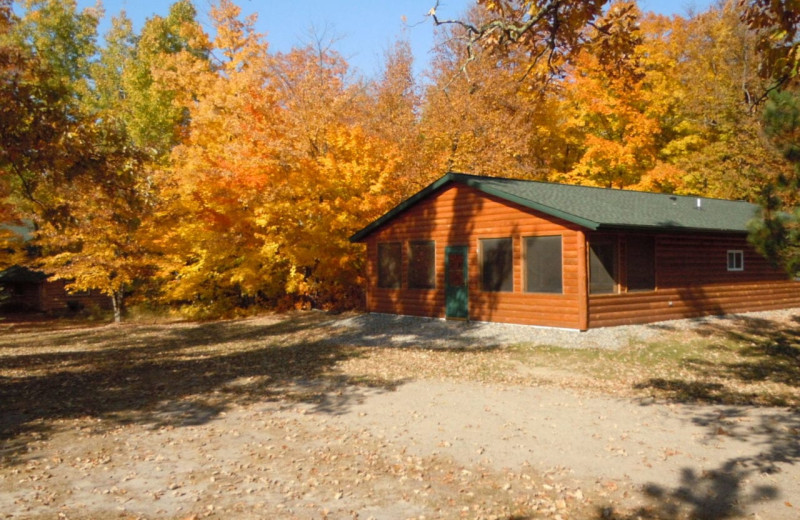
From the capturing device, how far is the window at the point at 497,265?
18844 mm

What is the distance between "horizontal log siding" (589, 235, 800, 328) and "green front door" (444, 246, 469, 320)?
4.28 metres

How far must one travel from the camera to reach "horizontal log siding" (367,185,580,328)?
57.0 ft

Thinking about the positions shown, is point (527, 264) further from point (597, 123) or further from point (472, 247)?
point (597, 123)

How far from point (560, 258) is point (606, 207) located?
283 centimetres

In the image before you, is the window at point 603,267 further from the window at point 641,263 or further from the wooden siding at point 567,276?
the window at point 641,263

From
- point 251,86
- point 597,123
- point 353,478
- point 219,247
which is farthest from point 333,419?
point 597,123

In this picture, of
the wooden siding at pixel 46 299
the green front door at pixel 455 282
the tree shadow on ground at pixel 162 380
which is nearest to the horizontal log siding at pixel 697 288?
the green front door at pixel 455 282

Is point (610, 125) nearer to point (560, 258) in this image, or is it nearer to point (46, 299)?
point (560, 258)

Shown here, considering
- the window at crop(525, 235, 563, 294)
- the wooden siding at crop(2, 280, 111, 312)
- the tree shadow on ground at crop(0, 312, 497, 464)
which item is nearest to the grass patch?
the window at crop(525, 235, 563, 294)

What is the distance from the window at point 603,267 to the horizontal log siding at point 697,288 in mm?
268

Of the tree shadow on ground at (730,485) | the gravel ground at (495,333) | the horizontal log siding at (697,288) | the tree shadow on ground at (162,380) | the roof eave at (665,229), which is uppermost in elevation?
the roof eave at (665,229)

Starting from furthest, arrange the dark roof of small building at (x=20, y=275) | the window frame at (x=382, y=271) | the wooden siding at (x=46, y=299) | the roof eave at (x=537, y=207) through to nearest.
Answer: the wooden siding at (x=46, y=299)
the dark roof of small building at (x=20, y=275)
the window frame at (x=382, y=271)
the roof eave at (x=537, y=207)

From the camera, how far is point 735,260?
21797 millimetres

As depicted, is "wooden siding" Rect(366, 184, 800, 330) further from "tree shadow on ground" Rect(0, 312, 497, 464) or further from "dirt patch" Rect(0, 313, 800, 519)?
"dirt patch" Rect(0, 313, 800, 519)
